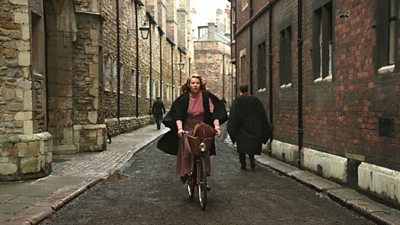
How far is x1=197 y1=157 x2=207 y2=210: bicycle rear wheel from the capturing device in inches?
252

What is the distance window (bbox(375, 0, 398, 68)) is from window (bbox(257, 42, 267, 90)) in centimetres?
843

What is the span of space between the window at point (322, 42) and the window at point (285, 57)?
7.01 ft

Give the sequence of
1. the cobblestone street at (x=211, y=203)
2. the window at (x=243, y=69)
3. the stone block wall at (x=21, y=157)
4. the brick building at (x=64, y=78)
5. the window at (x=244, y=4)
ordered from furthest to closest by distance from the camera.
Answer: the window at (x=243, y=69)
the window at (x=244, y=4)
the brick building at (x=64, y=78)
the stone block wall at (x=21, y=157)
the cobblestone street at (x=211, y=203)

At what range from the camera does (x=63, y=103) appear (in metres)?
13.3

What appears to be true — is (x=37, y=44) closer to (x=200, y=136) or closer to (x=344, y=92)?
(x=200, y=136)

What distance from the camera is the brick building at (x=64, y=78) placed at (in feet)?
28.9

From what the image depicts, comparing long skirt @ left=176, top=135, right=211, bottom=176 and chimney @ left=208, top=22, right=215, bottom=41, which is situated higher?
chimney @ left=208, top=22, right=215, bottom=41

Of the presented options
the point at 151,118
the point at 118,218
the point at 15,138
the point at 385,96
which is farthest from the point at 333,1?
the point at 151,118

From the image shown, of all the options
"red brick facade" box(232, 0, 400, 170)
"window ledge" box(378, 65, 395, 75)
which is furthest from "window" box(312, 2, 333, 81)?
"window ledge" box(378, 65, 395, 75)

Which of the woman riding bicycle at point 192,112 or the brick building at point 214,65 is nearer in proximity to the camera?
the woman riding bicycle at point 192,112

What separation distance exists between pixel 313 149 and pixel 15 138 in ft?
18.3

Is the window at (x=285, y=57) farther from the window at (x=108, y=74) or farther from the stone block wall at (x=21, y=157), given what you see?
the window at (x=108, y=74)

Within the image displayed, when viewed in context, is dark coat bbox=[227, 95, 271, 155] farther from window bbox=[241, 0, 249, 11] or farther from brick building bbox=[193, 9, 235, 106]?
brick building bbox=[193, 9, 235, 106]

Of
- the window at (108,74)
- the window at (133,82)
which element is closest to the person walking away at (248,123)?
the window at (108,74)
